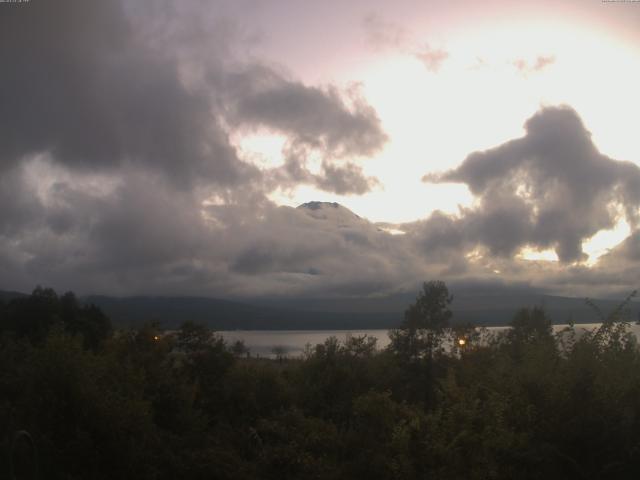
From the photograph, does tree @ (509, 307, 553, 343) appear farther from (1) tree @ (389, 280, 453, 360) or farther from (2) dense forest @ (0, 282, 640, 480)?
(2) dense forest @ (0, 282, 640, 480)

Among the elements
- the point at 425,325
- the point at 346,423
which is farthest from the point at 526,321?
the point at 346,423

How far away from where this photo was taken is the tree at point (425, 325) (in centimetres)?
4809

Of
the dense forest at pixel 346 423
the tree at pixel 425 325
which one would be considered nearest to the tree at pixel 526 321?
the tree at pixel 425 325

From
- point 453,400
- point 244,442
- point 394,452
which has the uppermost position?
point 453,400

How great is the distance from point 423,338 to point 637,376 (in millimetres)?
28577

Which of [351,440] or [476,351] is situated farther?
[476,351]

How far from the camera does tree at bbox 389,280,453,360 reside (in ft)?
158

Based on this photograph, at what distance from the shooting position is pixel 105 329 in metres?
71.8

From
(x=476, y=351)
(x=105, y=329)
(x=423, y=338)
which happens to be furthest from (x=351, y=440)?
(x=105, y=329)

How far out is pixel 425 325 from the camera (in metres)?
48.8

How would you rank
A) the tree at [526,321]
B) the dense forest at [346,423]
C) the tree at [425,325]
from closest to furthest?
the dense forest at [346,423] → the tree at [425,325] → the tree at [526,321]

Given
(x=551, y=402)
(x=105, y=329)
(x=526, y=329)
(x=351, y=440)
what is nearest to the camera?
(x=551, y=402)

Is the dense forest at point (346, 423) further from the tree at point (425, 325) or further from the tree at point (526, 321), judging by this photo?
the tree at point (526, 321)

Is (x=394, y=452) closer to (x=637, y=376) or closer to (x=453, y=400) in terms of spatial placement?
(x=453, y=400)
